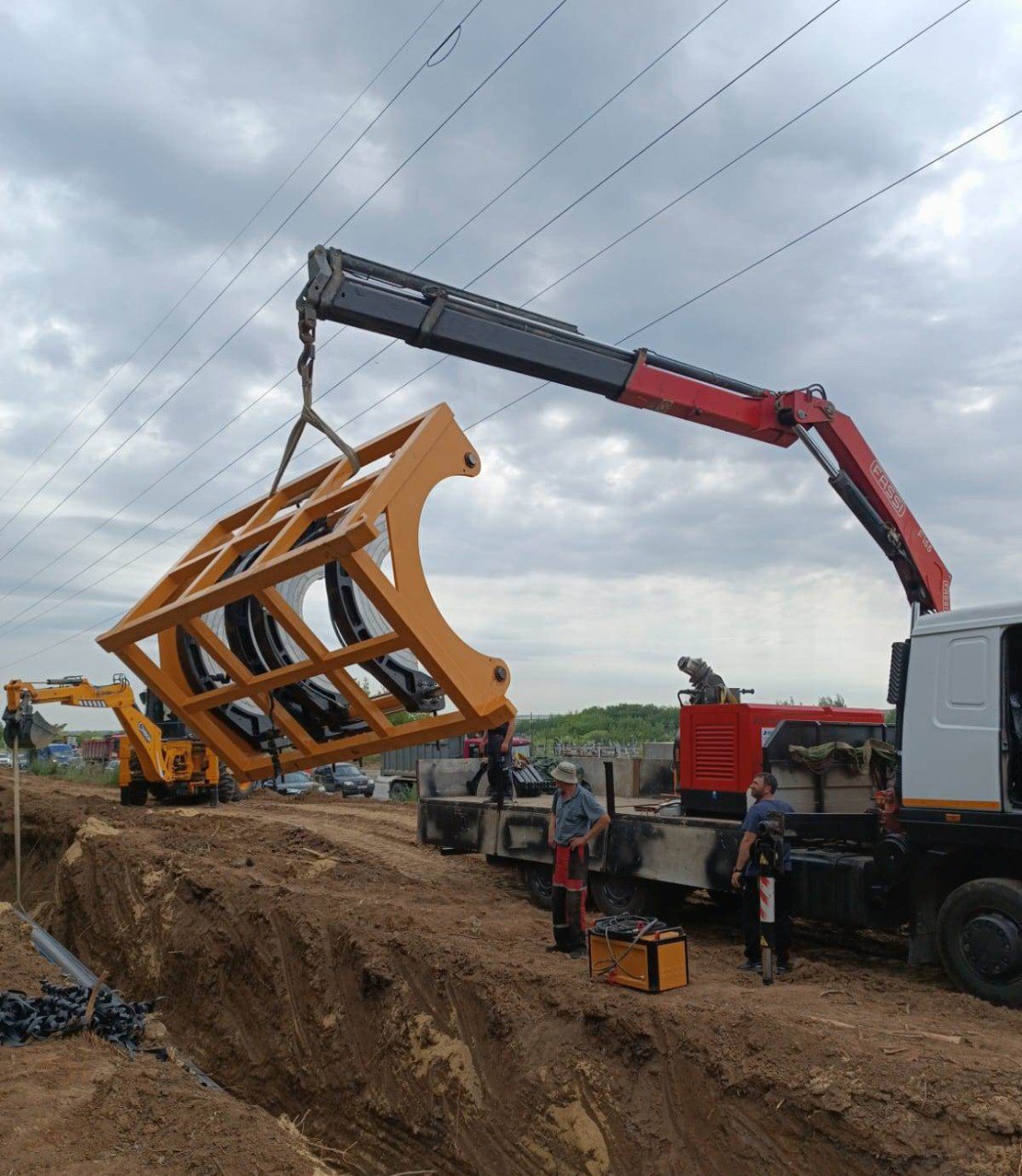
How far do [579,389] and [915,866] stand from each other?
4831 millimetres

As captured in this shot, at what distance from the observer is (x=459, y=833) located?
11.6 meters

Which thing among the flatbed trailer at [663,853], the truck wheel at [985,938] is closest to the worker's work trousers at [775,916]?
the flatbed trailer at [663,853]

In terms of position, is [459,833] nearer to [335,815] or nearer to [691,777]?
[691,777]

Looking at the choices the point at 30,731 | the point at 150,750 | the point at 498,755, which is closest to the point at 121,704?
the point at 150,750

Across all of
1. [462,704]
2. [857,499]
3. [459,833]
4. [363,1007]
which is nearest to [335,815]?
[459,833]

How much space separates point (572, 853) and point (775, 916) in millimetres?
1592

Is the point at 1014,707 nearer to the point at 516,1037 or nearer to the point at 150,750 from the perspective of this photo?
the point at 516,1037

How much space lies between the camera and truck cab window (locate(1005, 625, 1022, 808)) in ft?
22.1

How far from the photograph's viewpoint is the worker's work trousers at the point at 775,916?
7.82 m

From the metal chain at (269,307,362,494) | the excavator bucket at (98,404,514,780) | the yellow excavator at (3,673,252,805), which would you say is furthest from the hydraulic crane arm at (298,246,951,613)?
the yellow excavator at (3,673,252,805)

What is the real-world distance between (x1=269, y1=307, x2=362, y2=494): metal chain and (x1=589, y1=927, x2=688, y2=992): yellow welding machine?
3.66 metres

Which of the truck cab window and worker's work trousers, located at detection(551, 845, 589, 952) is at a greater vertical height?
the truck cab window

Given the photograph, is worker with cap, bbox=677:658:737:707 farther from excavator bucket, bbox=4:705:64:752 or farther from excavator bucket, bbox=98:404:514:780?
excavator bucket, bbox=4:705:64:752

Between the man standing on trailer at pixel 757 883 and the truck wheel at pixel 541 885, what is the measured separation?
2.83 metres
